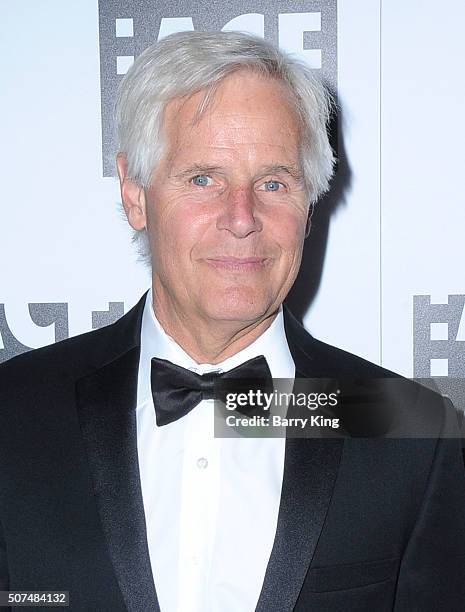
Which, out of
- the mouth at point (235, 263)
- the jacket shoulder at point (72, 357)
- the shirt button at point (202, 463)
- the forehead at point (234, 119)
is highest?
the forehead at point (234, 119)

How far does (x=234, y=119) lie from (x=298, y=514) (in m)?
0.66

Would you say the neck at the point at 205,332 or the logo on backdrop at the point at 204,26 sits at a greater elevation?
the logo on backdrop at the point at 204,26

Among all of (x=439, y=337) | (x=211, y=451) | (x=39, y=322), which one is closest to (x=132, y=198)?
(x=211, y=451)

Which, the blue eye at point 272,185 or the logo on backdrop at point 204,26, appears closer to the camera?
the blue eye at point 272,185

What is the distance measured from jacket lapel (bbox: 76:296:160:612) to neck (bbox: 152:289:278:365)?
80 millimetres

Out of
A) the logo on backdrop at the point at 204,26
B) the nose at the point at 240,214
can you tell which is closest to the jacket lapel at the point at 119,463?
the nose at the point at 240,214

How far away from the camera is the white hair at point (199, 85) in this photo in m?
1.45

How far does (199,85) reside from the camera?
4.72 ft

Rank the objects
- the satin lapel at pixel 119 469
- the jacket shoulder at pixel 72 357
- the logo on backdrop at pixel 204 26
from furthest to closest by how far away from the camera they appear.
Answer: the logo on backdrop at pixel 204 26 → the jacket shoulder at pixel 72 357 → the satin lapel at pixel 119 469

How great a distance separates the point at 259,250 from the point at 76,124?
765 mm

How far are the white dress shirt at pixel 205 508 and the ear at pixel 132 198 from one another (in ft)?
1.03

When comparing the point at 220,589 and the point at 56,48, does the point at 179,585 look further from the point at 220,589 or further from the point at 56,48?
the point at 56,48

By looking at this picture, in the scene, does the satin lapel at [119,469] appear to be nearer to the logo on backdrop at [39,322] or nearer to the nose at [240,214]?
the nose at [240,214]

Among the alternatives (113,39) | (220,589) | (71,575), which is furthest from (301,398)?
(113,39)
